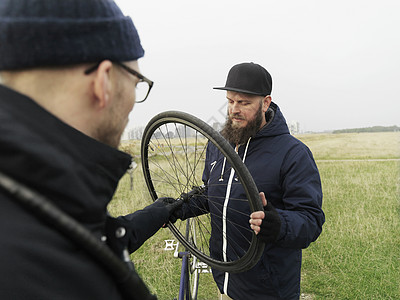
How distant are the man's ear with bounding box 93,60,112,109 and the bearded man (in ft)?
4.26

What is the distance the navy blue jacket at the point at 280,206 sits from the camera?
201 cm

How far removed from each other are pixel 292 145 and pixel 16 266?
203 centimetres

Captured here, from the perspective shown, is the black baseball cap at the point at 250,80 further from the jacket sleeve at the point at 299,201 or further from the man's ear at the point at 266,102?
the jacket sleeve at the point at 299,201

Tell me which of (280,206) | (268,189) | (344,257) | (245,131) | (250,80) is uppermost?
(250,80)

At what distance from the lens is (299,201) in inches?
80.5

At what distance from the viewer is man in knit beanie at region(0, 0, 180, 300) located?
2.09 feet

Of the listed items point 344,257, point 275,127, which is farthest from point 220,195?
point 344,257

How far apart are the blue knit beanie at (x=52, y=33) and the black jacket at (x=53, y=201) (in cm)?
12

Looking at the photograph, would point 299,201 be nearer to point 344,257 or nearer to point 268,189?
point 268,189

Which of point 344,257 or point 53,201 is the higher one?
point 53,201

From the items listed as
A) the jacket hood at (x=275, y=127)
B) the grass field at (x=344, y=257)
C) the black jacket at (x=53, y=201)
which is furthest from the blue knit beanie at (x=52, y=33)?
the grass field at (x=344, y=257)

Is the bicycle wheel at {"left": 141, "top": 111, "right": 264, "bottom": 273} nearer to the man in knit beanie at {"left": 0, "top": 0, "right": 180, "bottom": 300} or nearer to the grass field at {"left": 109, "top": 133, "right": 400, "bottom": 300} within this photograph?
the man in knit beanie at {"left": 0, "top": 0, "right": 180, "bottom": 300}

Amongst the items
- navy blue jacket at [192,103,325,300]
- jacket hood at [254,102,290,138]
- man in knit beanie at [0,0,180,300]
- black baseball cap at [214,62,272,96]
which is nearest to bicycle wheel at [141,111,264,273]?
navy blue jacket at [192,103,325,300]

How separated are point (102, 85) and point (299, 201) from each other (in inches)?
67.5
